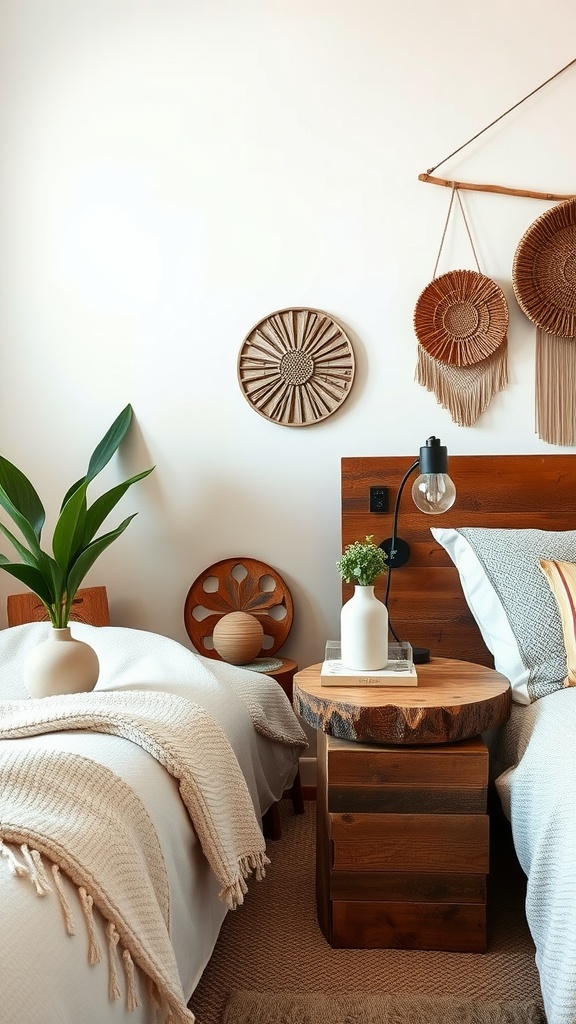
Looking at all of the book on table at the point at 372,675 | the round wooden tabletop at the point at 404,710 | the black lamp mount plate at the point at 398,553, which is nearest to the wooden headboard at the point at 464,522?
the black lamp mount plate at the point at 398,553

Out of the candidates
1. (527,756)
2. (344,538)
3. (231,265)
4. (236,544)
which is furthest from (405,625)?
(231,265)

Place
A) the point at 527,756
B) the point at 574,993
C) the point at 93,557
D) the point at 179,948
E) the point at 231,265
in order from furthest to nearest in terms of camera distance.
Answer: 1. the point at 231,265
2. the point at 93,557
3. the point at 527,756
4. the point at 179,948
5. the point at 574,993

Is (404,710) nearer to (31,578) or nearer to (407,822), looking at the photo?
(407,822)

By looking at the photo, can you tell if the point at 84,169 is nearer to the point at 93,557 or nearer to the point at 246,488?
the point at 246,488

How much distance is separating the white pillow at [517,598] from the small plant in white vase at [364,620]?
31 cm

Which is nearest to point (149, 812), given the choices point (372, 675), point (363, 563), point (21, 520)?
point (372, 675)

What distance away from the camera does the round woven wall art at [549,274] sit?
257 cm

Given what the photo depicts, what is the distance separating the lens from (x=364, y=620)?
202cm

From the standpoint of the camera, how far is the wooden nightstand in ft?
5.94

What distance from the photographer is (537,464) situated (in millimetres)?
2557

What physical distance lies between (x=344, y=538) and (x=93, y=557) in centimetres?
77

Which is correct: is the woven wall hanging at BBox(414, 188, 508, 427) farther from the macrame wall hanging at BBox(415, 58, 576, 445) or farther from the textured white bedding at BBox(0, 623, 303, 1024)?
the textured white bedding at BBox(0, 623, 303, 1024)

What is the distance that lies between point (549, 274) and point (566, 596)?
1.07 metres

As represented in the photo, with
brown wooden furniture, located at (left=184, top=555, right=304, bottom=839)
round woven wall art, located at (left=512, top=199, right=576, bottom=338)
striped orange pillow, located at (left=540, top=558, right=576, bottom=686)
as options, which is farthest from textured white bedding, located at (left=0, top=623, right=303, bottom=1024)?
round woven wall art, located at (left=512, top=199, right=576, bottom=338)
